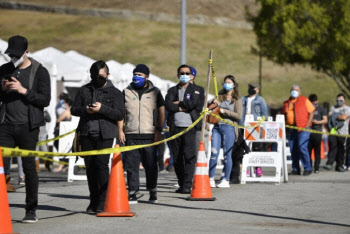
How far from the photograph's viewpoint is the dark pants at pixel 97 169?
10289 mm

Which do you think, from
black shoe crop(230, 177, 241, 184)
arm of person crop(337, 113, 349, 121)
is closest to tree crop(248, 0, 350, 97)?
arm of person crop(337, 113, 349, 121)

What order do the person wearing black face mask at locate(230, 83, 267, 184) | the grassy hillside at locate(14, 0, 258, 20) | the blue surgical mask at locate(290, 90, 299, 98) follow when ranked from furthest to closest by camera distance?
the grassy hillside at locate(14, 0, 258, 20) < the blue surgical mask at locate(290, 90, 299, 98) < the person wearing black face mask at locate(230, 83, 267, 184)

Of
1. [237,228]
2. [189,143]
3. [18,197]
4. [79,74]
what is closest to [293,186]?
[189,143]

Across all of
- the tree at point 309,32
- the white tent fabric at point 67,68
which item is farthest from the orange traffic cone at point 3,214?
the tree at point 309,32

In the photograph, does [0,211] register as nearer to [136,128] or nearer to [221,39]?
[136,128]

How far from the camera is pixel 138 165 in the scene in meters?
12.0

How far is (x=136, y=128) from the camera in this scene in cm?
1200

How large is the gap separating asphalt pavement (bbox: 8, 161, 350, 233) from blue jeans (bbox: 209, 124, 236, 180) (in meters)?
0.38

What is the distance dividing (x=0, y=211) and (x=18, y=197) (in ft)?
15.7

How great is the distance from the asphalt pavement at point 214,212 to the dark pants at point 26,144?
28 centimetres

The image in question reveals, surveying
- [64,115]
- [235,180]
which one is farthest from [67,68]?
[235,180]

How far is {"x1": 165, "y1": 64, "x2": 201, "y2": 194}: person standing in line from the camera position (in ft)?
43.6

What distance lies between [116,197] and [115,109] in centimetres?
110

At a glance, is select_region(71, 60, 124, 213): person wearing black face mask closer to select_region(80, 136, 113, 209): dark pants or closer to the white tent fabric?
select_region(80, 136, 113, 209): dark pants
